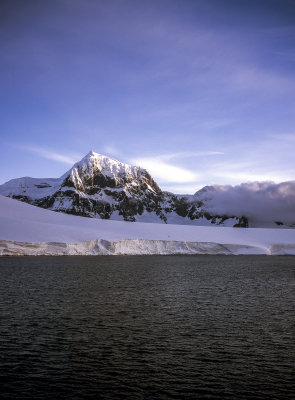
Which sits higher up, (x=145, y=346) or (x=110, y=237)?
(x=110, y=237)

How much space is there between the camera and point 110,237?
6475 centimetres

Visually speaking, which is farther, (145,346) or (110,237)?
(110,237)

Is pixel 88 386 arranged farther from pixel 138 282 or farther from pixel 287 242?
pixel 287 242

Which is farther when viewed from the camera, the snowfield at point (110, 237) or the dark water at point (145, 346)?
the snowfield at point (110, 237)

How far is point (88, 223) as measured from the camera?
73312 mm

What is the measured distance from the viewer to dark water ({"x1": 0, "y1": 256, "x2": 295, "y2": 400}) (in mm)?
8641

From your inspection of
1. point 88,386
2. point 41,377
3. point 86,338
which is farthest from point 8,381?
point 86,338

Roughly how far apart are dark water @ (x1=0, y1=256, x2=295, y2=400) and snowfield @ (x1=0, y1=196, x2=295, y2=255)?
33292 millimetres

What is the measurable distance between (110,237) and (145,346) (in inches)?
2101

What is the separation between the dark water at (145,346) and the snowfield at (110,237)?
109ft

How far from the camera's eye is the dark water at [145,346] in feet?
28.3

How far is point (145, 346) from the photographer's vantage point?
11.8m

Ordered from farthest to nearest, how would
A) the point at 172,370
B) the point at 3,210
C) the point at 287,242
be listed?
1. the point at 287,242
2. the point at 3,210
3. the point at 172,370

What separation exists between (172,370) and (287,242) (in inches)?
3241
